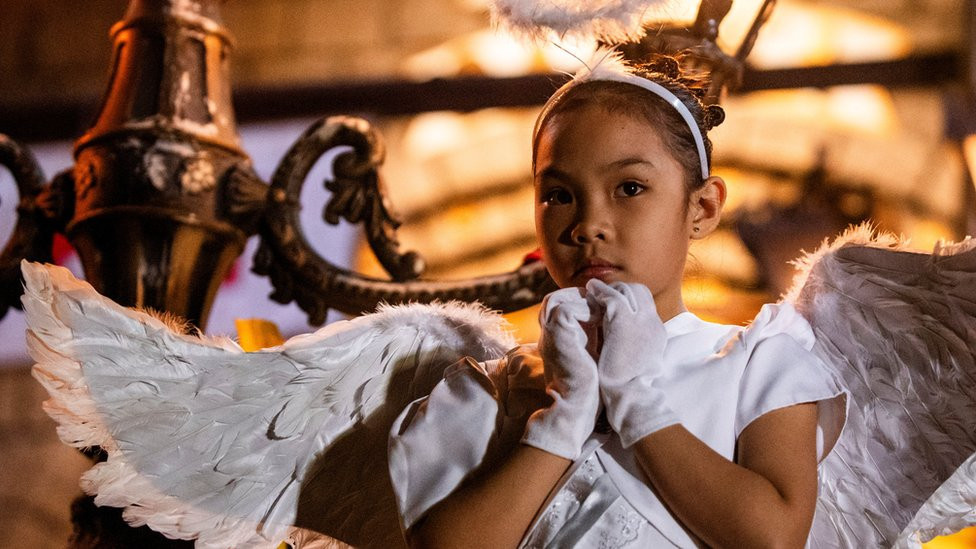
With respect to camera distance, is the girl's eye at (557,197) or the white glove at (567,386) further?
the girl's eye at (557,197)

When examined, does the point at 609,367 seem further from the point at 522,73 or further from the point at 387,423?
the point at 522,73

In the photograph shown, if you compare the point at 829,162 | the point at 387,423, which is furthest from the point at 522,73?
the point at 387,423

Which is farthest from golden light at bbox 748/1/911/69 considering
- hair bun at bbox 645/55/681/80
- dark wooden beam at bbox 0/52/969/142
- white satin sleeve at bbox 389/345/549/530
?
white satin sleeve at bbox 389/345/549/530

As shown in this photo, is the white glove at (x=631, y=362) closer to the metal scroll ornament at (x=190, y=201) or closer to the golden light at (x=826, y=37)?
the metal scroll ornament at (x=190, y=201)

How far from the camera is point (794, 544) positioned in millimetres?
1104

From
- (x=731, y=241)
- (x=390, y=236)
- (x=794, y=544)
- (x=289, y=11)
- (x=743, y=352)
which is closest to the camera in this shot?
(x=794, y=544)

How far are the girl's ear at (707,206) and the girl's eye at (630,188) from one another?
113 millimetres

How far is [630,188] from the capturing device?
1.23 metres

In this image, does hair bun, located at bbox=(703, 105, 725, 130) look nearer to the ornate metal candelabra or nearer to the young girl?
the young girl

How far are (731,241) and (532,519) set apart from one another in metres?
2.77

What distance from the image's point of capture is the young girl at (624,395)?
43.9 inches

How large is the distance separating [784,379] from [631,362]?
190 mm

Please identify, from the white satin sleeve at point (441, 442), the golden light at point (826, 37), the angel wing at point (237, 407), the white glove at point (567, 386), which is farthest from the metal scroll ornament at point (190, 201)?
the golden light at point (826, 37)

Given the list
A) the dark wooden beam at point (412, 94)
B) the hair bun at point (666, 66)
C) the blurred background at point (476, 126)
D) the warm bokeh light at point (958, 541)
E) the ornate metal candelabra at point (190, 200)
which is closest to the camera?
the hair bun at point (666, 66)
